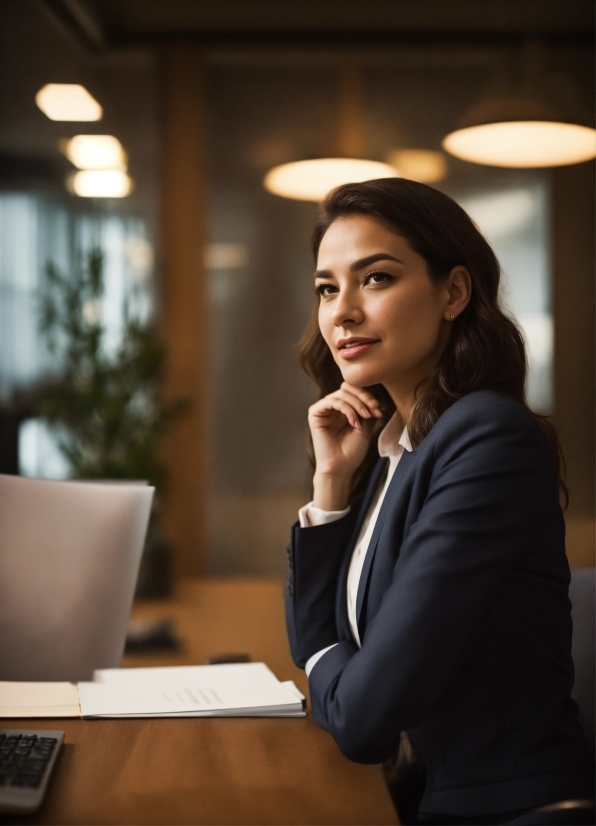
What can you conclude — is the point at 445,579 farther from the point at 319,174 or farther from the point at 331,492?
the point at 319,174

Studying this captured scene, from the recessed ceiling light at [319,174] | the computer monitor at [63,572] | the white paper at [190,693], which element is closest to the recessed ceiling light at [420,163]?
the recessed ceiling light at [319,174]

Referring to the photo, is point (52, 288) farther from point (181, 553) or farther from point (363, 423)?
point (363, 423)

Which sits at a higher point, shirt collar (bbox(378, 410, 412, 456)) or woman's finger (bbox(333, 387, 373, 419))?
woman's finger (bbox(333, 387, 373, 419))

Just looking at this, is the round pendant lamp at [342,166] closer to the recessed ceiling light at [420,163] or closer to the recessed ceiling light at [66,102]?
the recessed ceiling light at [420,163]

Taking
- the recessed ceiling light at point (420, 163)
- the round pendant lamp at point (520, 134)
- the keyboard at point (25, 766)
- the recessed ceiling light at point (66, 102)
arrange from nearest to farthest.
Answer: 1. the keyboard at point (25, 766)
2. the round pendant lamp at point (520, 134)
3. the recessed ceiling light at point (66, 102)
4. the recessed ceiling light at point (420, 163)

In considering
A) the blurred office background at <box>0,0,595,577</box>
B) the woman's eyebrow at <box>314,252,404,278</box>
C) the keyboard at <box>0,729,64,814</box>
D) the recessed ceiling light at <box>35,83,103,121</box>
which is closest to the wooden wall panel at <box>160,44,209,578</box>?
the blurred office background at <box>0,0,595,577</box>

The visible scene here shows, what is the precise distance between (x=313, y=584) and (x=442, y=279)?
2.00ft

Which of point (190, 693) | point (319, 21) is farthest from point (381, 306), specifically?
point (319, 21)

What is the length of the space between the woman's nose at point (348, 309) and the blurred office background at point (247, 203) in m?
3.85

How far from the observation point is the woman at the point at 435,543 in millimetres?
1193

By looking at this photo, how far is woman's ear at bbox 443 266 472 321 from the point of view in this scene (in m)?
1.55

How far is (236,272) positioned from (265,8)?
5.16 ft

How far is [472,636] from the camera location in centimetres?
123

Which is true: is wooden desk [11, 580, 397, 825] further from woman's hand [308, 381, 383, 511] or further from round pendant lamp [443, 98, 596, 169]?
round pendant lamp [443, 98, 596, 169]
